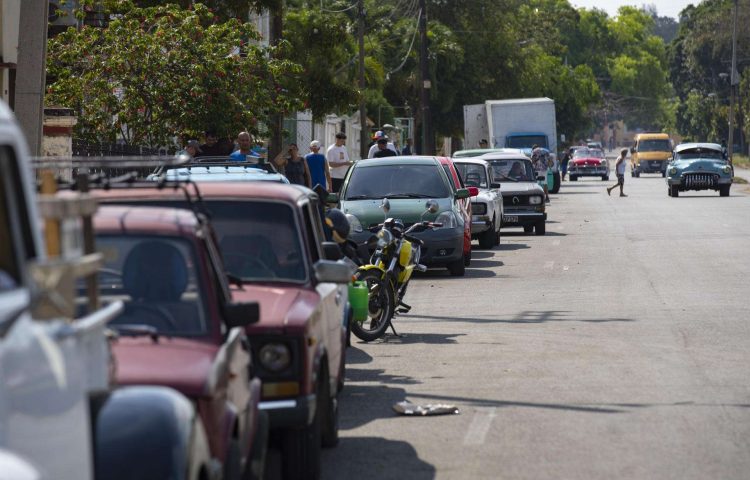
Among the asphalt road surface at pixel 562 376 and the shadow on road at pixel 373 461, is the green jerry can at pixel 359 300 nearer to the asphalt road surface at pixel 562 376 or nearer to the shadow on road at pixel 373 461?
the asphalt road surface at pixel 562 376

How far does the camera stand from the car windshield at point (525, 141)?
174 feet

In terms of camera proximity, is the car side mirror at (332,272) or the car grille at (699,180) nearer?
the car side mirror at (332,272)

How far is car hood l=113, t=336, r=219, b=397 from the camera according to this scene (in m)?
5.46

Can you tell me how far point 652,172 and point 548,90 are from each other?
905 cm

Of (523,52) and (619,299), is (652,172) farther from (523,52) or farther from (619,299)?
(619,299)

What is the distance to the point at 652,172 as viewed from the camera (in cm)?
8219

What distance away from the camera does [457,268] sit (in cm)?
2117

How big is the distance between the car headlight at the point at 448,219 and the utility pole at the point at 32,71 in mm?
7359

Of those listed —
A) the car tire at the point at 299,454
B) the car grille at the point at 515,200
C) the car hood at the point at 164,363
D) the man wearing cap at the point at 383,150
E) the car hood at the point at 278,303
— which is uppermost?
the man wearing cap at the point at 383,150

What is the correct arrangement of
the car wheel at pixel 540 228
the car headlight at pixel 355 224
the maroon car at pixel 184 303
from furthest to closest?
the car wheel at pixel 540 228
the car headlight at pixel 355 224
the maroon car at pixel 184 303

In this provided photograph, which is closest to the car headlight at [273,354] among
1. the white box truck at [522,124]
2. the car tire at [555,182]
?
the white box truck at [522,124]

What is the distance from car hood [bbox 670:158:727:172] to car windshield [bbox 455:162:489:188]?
23.8 metres

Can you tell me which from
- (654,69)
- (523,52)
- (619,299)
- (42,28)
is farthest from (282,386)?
(654,69)

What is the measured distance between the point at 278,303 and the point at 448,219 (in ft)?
41.8
